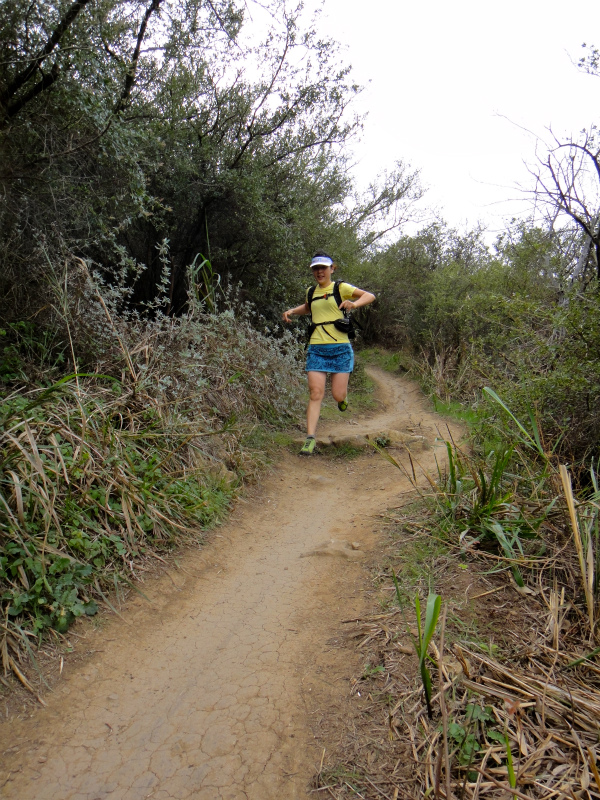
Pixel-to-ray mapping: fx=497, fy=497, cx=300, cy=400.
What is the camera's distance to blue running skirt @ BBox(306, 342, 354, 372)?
5.48m

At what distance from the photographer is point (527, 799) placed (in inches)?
56.0

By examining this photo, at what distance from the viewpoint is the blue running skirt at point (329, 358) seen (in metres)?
5.48

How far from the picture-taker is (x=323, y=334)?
17.9 feet

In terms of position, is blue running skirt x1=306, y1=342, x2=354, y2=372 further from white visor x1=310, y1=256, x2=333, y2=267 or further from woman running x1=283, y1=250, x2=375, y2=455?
white visor x1=310, y1=256, x2=333, y2=267

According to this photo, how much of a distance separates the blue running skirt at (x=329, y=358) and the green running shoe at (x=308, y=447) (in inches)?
30.0

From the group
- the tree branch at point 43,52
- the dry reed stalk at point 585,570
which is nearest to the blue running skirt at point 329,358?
the dry reed stalk at point 585,570

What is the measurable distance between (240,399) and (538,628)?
3.79 m

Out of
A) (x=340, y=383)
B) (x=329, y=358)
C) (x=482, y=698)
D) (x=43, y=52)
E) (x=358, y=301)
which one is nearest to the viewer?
(x=482, y=698)

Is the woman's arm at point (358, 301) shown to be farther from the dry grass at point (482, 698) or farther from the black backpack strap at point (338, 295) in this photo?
the dry grass at point (482, 698)

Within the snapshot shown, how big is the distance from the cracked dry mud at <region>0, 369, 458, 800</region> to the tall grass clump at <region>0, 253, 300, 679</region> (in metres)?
0.27

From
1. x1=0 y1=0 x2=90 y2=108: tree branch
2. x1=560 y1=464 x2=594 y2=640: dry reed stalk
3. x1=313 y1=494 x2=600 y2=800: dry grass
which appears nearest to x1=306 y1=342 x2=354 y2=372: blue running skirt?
x1=313 y1=494 x2=600 y2=800: dry grass

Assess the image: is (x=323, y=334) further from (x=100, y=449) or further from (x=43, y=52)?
(x=43, y=52)

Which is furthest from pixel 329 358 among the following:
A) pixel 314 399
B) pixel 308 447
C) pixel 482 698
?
pixel 482 698

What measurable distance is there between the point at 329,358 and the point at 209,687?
3.86 m
